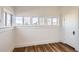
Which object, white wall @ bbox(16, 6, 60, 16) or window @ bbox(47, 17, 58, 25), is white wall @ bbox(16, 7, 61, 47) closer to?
white wall @ bbox(16, 6, 60, 16)

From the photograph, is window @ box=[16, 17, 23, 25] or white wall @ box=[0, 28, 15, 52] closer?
white wall @ box=[0, 28, 15, 52]

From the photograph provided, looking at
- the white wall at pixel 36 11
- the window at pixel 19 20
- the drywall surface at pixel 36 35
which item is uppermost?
the white wall at pixel 36 11

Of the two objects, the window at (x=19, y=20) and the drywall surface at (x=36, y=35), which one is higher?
the window at (x=19, y=20)

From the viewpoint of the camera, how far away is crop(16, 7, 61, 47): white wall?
4703mm

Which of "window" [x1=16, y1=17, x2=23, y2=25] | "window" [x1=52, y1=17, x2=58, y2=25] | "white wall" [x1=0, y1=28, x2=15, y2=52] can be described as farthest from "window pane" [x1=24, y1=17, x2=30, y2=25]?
"white wall" [x1=0, y1=28, x2=15, y2=52]

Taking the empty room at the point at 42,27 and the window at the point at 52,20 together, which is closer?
the empty room at the point at 42,27

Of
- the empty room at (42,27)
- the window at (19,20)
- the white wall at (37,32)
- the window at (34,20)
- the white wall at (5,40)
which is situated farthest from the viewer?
the window at (34,20)

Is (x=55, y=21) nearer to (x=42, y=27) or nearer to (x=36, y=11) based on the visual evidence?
(x=42, y=27)

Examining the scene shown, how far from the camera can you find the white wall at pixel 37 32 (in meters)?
4.70

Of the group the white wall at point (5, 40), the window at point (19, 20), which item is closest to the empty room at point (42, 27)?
the window at point (19, 20)

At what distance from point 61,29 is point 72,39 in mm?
1427

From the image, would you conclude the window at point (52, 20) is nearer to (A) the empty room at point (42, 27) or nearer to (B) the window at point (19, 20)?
(A) the empty room at point (42, 27)
